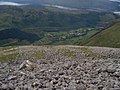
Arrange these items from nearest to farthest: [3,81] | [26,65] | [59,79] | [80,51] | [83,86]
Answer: [83,86] < [59,79] < [3,81] < [26,65] < [80,51]

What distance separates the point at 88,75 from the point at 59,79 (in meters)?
2.85

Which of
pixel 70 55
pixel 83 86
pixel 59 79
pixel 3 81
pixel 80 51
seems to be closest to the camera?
pixel 83 86

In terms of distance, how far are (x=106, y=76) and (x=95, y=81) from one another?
6.20 ft

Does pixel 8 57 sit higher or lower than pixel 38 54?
lower

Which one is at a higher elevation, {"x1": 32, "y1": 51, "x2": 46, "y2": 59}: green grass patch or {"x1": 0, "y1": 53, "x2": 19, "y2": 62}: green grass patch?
{"x1": 32, "y1": 51, "x2": 46, "y2": 59}: green grass patch

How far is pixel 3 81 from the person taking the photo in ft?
92.3

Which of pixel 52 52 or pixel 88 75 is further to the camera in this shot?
pixel 52 52

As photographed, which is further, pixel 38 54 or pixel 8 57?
pixel 38 54

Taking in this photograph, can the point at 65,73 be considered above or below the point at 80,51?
above

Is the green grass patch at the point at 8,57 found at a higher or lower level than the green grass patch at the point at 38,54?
lower

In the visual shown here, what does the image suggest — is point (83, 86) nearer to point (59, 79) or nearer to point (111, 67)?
point (59, 79)

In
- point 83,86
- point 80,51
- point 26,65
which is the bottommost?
point 80,51

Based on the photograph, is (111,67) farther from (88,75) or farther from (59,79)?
(59,79)

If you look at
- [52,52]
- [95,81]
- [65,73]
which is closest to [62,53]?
[52,52]
